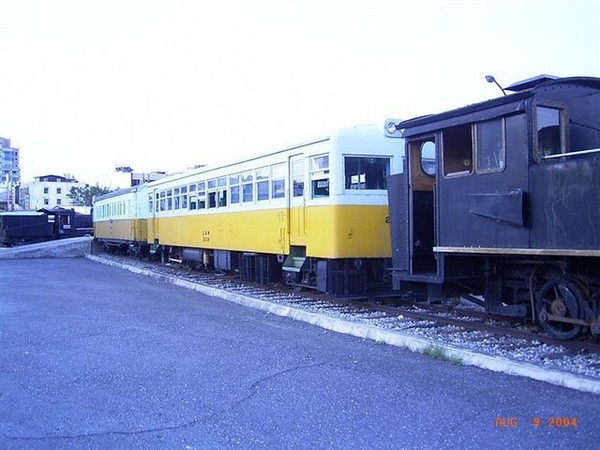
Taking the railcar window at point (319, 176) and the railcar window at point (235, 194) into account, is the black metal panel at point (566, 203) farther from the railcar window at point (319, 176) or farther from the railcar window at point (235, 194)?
the railcar window at point (235, 194)

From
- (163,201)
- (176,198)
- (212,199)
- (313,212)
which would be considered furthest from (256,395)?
(163,201)

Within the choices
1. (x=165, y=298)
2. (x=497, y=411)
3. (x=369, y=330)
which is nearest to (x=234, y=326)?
(x=369, y=330)

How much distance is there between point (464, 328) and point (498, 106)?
302cm

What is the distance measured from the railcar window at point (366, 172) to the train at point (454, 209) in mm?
20

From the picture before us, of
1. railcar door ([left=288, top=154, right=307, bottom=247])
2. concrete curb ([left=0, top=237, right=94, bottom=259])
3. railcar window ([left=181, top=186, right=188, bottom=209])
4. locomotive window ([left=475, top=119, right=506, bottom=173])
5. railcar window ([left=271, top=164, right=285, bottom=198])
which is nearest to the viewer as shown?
locomotive window ([left=475, top=119, right=506, bottom=173])

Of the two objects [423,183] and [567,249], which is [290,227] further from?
[567,249]

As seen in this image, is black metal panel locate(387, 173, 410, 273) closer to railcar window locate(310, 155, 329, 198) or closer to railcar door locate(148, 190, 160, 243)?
railcar window locate(310, 155, 329, 198)

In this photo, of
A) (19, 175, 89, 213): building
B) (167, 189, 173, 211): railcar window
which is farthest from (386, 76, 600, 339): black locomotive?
(19, 175, 89, 213): building

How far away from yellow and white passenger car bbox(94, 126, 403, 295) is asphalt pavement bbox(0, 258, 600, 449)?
6.79 feet

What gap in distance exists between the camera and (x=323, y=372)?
233 inches

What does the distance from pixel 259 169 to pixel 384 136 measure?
338cm

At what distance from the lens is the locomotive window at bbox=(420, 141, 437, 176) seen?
8477 mm

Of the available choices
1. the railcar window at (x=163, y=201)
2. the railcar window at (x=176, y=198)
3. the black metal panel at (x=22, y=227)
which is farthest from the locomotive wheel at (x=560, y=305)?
the black metal panel at (x=22, y=227)

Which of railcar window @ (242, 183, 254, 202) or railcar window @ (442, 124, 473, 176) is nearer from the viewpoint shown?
railcar window @ (442, 124, 473, 176)
